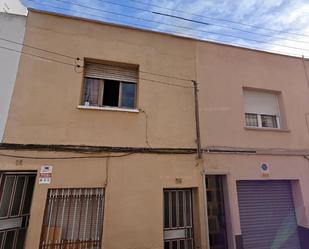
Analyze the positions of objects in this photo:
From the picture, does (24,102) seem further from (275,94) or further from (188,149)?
(275,94)

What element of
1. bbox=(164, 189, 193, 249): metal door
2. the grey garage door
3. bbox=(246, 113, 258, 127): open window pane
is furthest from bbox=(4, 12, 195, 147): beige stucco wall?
the grey garage door

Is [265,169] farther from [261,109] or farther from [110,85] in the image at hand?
[110,85]

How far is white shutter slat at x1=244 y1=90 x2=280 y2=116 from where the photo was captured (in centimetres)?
693

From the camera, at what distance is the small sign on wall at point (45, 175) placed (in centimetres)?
456

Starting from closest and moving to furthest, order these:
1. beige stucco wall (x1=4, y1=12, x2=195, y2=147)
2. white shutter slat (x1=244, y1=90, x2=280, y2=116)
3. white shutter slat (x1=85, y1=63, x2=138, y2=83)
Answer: beige stucco wall (x1=4, y1=12, x2=195, y2=147) < white shutter slat (x1=85, y1=63, x2=138, y2=83) < white shutter slat (x1=244, y1=90, x2=280, y2=116)

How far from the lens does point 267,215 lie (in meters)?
6.26

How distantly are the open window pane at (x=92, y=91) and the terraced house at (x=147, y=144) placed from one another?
3cm

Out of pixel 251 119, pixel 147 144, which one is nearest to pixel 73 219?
pixel 147 144

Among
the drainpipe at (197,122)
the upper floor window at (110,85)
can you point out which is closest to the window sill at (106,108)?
the upper floor window at (110,85)

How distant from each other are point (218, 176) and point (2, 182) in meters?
5.50

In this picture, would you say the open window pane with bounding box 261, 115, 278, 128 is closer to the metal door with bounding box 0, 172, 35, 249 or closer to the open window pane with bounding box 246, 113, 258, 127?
the open window pane with bounding box 246, 113, 258, 127

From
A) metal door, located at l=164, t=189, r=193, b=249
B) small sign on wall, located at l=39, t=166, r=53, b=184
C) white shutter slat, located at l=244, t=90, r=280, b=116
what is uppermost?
white shutter slat, located at l=244, t=90, r=280, b=116

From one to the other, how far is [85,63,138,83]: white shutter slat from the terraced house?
0.09 ft

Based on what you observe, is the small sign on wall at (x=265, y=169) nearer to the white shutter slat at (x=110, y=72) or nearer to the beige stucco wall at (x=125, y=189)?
the beige stucco wall at (x=125, y=189)
